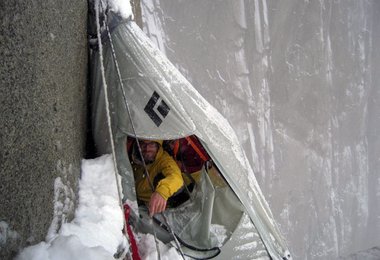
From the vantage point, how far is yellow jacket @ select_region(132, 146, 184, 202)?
10.5ft

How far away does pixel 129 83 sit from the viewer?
3055 mm

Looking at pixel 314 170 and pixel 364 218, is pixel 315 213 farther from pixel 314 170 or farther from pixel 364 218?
pixel 364 218

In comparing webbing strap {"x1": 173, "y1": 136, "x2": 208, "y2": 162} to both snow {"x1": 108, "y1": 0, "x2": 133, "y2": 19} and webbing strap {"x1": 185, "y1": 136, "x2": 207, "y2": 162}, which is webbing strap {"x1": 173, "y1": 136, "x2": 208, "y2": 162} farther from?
snow {"x1": 108, "y1": 0, "x2": 133, "y2": 19}

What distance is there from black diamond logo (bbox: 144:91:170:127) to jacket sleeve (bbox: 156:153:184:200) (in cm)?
50

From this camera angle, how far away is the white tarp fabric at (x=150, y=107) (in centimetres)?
298

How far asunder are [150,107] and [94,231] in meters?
1.16

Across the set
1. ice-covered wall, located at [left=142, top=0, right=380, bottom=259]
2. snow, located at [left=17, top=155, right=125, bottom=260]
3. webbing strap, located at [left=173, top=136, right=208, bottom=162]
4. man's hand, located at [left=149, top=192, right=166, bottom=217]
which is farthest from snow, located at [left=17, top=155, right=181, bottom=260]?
ice-covered wall, located at [left=142, top=0, right=380, bottom=259]

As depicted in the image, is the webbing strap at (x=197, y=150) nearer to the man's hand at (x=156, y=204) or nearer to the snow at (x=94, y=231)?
the man's hand at (x=156, y=204)

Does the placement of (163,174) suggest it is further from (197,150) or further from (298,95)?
(298,95)

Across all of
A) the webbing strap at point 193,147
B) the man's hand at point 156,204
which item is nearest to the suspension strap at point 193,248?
the man's hand at point 156,204

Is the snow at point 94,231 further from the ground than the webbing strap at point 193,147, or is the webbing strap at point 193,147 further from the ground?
the snow at point 94,231

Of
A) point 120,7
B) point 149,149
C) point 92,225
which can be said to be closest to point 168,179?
point 149,149

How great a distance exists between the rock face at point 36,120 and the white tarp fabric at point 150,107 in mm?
449

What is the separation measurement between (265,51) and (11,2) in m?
19.4
